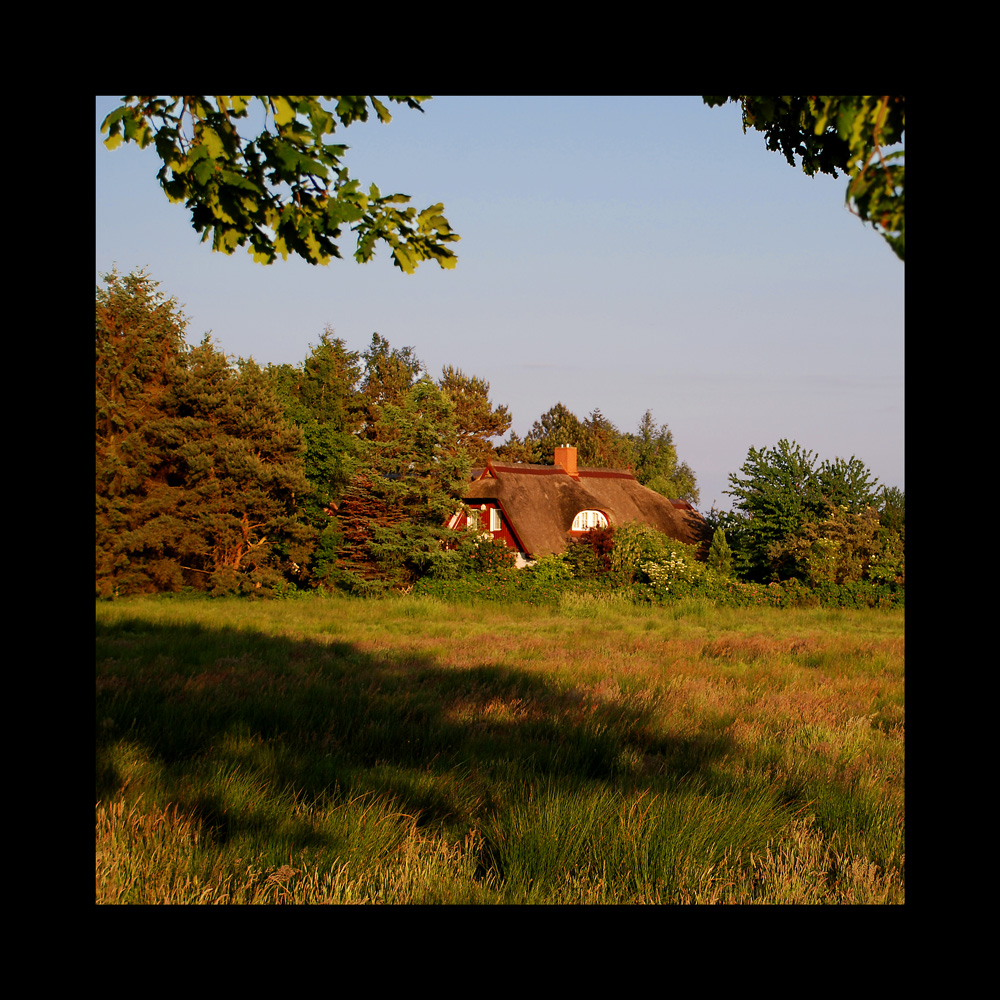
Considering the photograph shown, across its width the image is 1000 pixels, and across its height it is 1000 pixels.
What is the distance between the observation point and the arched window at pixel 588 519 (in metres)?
33.6

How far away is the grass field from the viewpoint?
349 centimetres

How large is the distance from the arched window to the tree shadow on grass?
2420 cm

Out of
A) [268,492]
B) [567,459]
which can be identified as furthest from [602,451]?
[268,492]

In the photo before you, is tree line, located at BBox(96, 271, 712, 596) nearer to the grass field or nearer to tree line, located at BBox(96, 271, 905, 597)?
tree line, located at BBox(96, 271, 905, 597)

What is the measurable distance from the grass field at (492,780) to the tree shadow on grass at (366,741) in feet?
0.09

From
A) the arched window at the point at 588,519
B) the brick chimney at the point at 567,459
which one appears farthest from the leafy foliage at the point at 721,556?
the brick chimney at the point at 567,459

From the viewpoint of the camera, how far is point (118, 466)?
2428 centimetres

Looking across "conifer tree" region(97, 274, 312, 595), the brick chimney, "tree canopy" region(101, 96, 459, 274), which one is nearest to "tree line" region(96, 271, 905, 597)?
"conifer tree" region(97, 274, 312, 595)

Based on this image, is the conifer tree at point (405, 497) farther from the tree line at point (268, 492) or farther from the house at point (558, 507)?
the house at point (558, 507)

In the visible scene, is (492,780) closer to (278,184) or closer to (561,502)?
(278,184)
